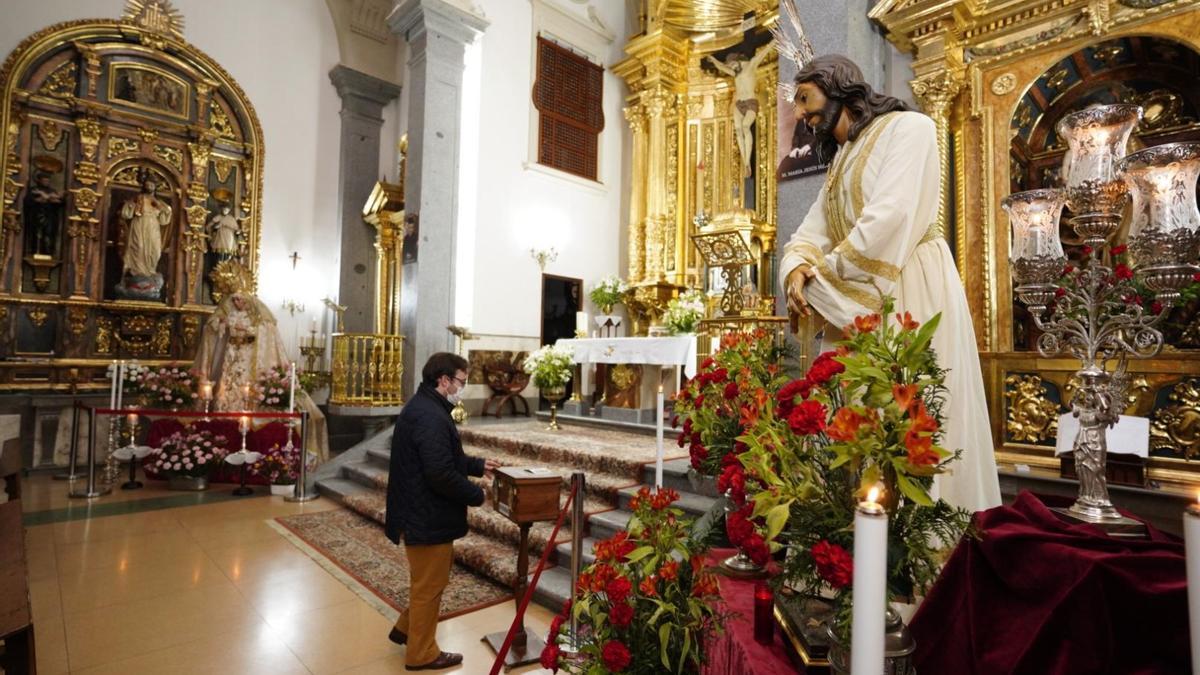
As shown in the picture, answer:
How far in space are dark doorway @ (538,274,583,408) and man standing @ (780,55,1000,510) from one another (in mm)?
7872

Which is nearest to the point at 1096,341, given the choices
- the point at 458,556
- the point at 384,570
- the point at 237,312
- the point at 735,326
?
the point at 735,326

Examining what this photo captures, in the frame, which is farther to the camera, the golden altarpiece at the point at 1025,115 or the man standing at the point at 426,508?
the golden altarpiece at the point at 1025,115

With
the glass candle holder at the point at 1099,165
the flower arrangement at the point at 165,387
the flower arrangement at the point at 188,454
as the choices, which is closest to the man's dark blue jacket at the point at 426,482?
the glass candle holder at the point at 1099,165

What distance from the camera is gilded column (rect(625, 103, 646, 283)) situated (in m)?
11.0

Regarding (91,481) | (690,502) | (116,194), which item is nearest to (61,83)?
(116,194)

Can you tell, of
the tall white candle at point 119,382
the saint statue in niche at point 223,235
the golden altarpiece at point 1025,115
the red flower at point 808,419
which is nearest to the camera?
the red flower at point 808,419

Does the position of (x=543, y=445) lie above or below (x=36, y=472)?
above

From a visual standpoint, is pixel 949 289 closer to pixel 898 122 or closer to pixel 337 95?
pixel 898 122

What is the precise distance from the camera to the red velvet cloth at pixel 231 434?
7102 millimetres

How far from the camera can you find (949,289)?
2248 mm

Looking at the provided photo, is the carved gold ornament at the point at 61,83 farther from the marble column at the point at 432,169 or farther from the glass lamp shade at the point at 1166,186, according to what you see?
the glass lamp shade at the point at 1166,186

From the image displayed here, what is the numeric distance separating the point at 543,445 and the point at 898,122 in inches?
182

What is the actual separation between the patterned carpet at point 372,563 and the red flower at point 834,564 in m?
3.36

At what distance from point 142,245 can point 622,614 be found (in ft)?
35.1
